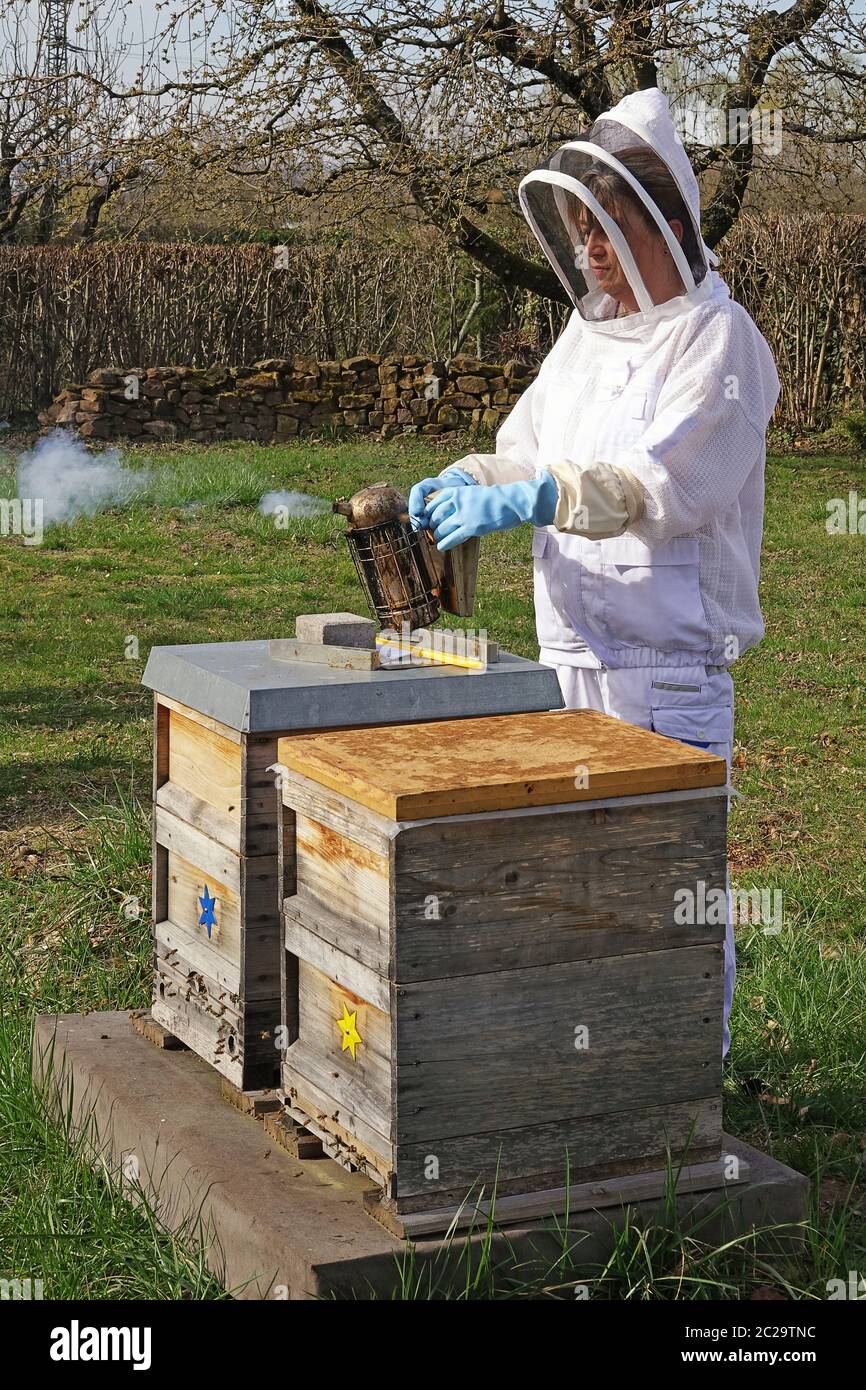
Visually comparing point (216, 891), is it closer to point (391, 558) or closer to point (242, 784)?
point (242, 784)

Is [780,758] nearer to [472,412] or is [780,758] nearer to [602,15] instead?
[602,15]

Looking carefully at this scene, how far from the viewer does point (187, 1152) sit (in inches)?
104

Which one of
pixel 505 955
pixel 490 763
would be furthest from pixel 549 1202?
pixel 490 763

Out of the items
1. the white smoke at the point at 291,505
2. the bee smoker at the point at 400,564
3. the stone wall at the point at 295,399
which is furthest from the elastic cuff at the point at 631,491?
the stone wall at the point at 295,399

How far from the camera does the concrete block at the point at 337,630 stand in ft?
9.29

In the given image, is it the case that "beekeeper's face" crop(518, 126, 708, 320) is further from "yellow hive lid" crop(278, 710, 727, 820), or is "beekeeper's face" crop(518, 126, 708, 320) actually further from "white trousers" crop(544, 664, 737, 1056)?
"yellow hive lid" crop(278, 710, 727, 820)

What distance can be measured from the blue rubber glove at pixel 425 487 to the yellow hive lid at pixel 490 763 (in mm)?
430

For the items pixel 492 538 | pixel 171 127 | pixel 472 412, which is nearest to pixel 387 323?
A: pixel 472 412

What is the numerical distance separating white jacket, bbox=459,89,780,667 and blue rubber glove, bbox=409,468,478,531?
17cm

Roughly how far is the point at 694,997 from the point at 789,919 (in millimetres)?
2390

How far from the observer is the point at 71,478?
1323 cm

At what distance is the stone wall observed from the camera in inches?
587

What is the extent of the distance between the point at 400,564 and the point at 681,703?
2.04 feet

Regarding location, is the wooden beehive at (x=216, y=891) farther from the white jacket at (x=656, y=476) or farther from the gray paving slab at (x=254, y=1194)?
the white jacket at (x=656, y=476)
